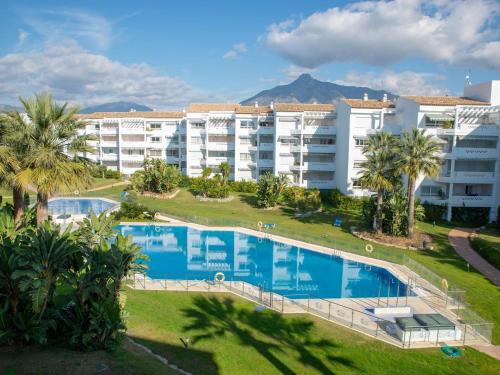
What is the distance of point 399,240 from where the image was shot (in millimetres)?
32469

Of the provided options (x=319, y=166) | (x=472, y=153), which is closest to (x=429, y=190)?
(x=472, y=153)

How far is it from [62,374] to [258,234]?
80.1 feet

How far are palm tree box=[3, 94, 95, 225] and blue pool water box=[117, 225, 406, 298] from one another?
10.5m

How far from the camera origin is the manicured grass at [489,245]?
2842cm

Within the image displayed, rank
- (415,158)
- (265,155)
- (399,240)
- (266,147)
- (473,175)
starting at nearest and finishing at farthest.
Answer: (415,158), (399,240), (473,175), (266,147), (265,155)

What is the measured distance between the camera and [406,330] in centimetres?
1736

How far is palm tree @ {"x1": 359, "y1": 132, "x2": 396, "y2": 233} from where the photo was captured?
32.4 meters

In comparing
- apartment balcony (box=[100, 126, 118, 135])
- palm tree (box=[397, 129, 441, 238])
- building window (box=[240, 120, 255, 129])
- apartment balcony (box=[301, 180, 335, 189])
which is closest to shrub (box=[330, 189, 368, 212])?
apartment balcony (box=[301, 180, 335, 189])

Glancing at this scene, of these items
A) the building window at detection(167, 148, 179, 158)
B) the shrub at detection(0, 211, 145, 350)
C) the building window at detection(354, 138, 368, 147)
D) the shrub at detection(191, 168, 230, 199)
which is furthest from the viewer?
the building window at detection(167, 148, 179, 158)

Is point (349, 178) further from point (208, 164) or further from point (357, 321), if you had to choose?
point (357, 321)

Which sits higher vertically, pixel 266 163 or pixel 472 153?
pixel 472 153

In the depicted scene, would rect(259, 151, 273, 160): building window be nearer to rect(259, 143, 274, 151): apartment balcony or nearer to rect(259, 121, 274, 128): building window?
rect(259, 143, 274, 151): apartment balcony

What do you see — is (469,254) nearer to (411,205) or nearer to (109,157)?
(411,205)

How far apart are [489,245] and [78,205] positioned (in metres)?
41.2
